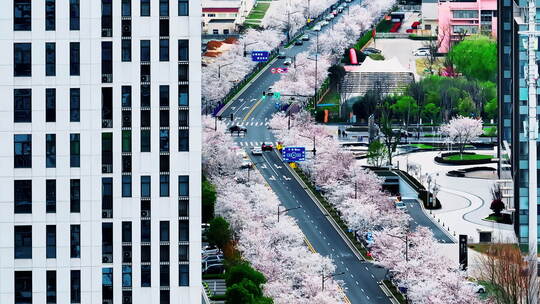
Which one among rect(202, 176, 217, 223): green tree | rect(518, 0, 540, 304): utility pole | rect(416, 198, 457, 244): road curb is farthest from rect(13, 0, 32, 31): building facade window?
rect(416, 198, 457, 244): road curb

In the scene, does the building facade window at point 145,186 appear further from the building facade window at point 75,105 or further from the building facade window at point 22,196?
the building facade window at point 22,196

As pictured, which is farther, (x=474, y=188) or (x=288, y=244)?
(x=474, y=188)

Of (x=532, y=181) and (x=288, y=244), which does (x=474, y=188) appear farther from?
(x=532, y=181)

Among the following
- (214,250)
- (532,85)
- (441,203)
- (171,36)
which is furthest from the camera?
(441,203)

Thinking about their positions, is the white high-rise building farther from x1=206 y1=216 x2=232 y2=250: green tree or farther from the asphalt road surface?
x1=206 y1=216 x2=232 y2=250: green tree

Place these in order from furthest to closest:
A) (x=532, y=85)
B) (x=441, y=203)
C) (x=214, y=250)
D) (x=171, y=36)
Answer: (x=441, y=203) < (x=214, y=250) < (x=532, y=85) < (x=171, y=36)

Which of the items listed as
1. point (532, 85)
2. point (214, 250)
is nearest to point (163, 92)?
point (532, 85)

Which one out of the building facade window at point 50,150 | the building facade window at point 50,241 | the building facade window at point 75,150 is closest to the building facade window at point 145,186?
the building facade window at point 75,150

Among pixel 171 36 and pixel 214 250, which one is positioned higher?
pixel 171 36
